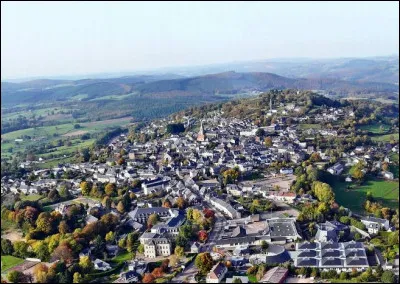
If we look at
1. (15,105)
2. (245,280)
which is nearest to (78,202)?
(245,280)

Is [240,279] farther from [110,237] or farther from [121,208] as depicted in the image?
[121,208]

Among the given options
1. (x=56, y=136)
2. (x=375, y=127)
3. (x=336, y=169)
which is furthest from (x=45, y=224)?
(x=56, y=136)

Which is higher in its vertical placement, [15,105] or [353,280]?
[15,105]

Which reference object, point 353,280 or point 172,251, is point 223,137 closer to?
point 172,251

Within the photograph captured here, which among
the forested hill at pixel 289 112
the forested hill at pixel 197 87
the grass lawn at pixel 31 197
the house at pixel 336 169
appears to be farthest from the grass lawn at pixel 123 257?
the forested hill at pixel 197 87

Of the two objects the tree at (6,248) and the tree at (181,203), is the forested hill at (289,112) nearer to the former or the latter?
the tree at (181,203)

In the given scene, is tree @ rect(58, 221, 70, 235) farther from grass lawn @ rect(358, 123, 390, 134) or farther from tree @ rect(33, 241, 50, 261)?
grass lawn @ rect(358, 123, 390, 134)

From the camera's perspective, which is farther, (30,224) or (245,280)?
(30,224)
